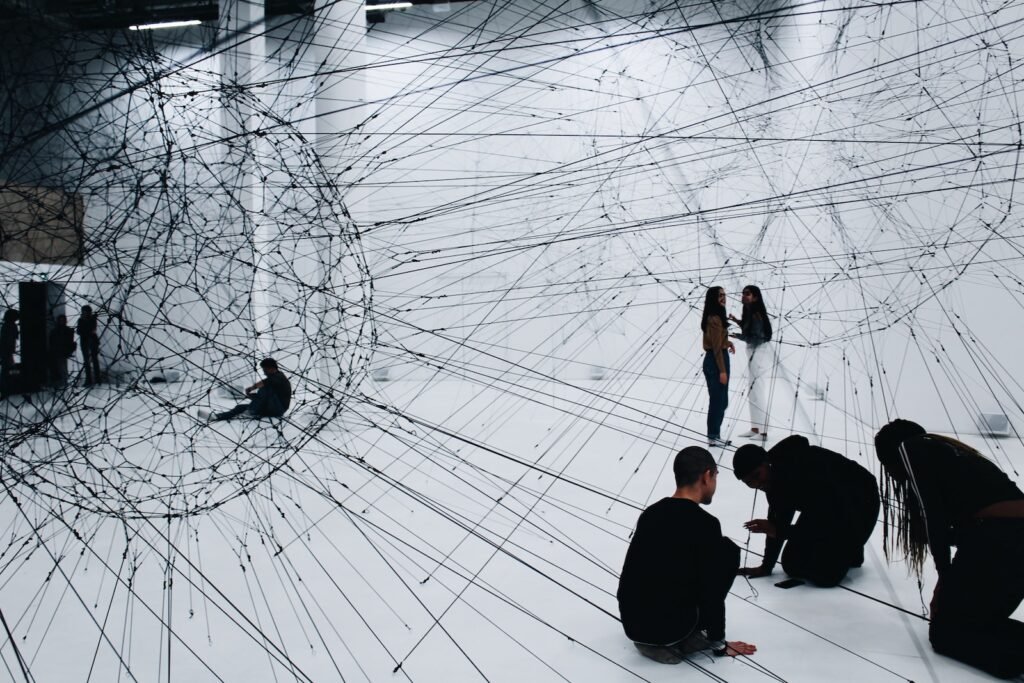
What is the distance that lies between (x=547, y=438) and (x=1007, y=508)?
3621 mm

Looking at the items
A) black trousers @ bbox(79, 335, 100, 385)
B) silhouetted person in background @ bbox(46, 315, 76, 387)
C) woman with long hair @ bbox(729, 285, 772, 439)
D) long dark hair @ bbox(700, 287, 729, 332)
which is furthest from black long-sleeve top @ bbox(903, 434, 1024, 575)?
silhouetted person in background @ bbox(46, 315, 76, 387)

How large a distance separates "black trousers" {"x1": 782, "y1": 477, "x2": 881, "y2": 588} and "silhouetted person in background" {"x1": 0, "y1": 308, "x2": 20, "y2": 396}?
3320mm

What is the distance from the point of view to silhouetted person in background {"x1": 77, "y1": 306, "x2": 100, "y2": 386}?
7.75 ft

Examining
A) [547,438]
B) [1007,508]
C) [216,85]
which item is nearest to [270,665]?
[216,85]

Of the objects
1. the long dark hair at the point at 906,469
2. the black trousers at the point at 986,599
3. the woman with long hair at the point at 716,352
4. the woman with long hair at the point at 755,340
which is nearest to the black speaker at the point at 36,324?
the long dark hair at the point at 906,469

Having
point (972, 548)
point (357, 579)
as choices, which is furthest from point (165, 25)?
point (972, 548)

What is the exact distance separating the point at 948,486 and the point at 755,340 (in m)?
3.07

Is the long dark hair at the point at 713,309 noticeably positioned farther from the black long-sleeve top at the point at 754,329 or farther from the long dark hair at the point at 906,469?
the long dark hair at the point at 906,469

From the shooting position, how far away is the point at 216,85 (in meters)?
2.72

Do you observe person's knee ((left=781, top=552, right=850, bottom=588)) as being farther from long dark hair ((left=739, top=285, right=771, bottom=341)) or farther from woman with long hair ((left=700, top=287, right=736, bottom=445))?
long dark hair ((left=739, top=285, right=771, bottom=341))

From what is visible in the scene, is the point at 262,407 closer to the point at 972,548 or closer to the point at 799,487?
the point at 799,487

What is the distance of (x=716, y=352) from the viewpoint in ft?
19.1

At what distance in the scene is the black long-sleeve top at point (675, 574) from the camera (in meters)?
2.89

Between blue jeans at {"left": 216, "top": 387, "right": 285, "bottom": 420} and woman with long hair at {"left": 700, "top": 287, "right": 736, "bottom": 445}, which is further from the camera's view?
woman with long hair at {"left": 700, "top": 287, "right": 736, "bottom": 445}
